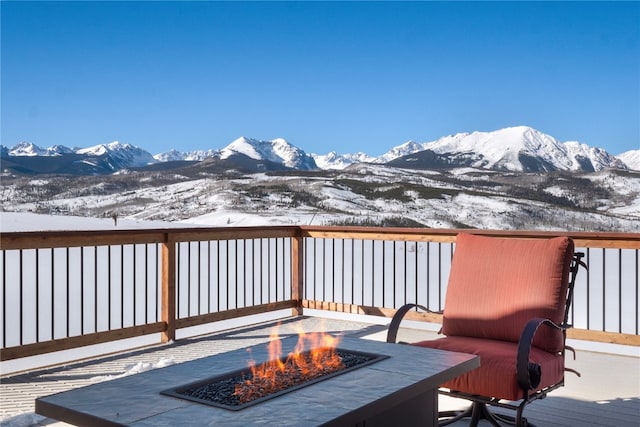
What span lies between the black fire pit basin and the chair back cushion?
1015 mm

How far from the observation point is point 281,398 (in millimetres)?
1835

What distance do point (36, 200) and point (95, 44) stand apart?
6517mm

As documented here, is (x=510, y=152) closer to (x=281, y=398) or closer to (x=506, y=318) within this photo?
(x=506, y=318)

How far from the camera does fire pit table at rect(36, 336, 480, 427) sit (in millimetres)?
1663

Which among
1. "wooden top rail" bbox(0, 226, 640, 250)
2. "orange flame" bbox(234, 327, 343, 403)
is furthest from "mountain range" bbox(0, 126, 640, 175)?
"orange flame" bbox(234, 327, 343, 403)

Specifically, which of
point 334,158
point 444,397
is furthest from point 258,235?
point 334,158

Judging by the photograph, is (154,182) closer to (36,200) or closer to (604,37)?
Result: (36,200)

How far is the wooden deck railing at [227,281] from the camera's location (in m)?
4.43

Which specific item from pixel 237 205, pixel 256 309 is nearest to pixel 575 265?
pixel 256 309

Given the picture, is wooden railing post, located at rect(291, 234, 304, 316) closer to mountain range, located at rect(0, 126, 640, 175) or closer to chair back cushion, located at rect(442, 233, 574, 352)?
chair back cushion, located at rect(442, 233, 574, 352)

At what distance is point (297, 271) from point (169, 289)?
5.13ft

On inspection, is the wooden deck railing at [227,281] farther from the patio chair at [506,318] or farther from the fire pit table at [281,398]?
the fire pit table at [281,398]

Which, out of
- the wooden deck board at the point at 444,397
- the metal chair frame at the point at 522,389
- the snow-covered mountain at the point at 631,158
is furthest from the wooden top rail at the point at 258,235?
the snow-covered mountain at the point at 631,158

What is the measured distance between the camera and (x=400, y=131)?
35500 mm
